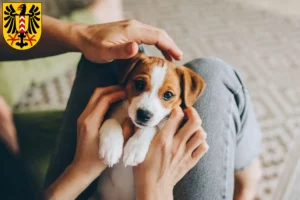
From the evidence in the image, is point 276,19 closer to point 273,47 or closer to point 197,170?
point 273,47

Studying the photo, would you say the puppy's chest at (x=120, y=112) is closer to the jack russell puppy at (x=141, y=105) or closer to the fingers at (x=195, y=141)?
the jack russell puppy at (x=141, y=105)

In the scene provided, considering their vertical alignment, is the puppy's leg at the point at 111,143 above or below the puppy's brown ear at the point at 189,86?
below

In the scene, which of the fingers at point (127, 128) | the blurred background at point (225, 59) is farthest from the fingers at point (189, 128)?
the blurred background at point (225, 59)

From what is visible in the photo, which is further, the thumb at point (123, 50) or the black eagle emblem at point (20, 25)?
the black eagle emblem at point (20, 25)

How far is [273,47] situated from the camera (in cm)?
200

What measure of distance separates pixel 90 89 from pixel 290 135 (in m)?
0.98

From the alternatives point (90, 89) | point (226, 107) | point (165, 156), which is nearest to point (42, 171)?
point (90, 89)

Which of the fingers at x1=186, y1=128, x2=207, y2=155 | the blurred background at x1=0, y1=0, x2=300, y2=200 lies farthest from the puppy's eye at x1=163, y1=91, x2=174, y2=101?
the blurred background at x1=0, y1=0, x2=300, y2=200

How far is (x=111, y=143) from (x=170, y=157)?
123mm

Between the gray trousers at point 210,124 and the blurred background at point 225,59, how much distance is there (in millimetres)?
132

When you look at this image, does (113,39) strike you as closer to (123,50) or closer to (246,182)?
(123,50)

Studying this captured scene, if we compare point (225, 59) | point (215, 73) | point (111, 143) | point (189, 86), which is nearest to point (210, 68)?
point (215, 73)

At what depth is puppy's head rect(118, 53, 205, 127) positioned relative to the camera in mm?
813

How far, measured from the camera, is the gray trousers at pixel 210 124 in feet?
2.65
